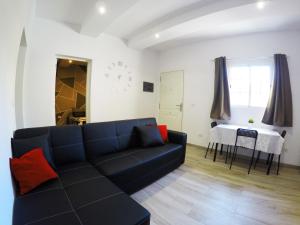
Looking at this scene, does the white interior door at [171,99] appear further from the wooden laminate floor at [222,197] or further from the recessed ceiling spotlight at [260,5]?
the recessed ceiling spotlight at [260,5]

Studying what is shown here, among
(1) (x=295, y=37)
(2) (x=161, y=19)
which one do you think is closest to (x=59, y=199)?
(2) (x=161, y=19)

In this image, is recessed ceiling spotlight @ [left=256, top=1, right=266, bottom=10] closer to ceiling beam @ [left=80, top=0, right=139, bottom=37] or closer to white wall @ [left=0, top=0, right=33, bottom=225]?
ceiling beam @ [left=80, top=0, right=139, bottom=37]

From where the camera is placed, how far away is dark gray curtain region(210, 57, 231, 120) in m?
3.83

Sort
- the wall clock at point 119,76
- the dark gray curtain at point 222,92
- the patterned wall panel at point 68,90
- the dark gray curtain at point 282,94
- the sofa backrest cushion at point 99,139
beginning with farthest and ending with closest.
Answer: the patterned wall panel at point 68,90, the wall clock at point 119,76, the dark gray curtain at point 222,92, the dark gray curtain at point 282,94, the sofa backrest cushion at point 99,139

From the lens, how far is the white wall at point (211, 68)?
3.20 metres

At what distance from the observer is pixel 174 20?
9.86 ft

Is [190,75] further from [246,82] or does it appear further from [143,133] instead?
[143,133]

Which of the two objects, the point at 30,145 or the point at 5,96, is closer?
the point at 5,96

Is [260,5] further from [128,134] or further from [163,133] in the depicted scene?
[128,134]

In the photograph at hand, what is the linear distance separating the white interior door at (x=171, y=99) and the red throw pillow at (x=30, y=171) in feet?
12.4

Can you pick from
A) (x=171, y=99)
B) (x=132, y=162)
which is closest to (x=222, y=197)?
(x=132, y=162)

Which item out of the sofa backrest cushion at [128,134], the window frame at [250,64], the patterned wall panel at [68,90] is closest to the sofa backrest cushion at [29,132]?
the sofa backrest cushion at [128,134]

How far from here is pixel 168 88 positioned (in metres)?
5.09

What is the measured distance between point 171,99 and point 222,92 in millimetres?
1591
